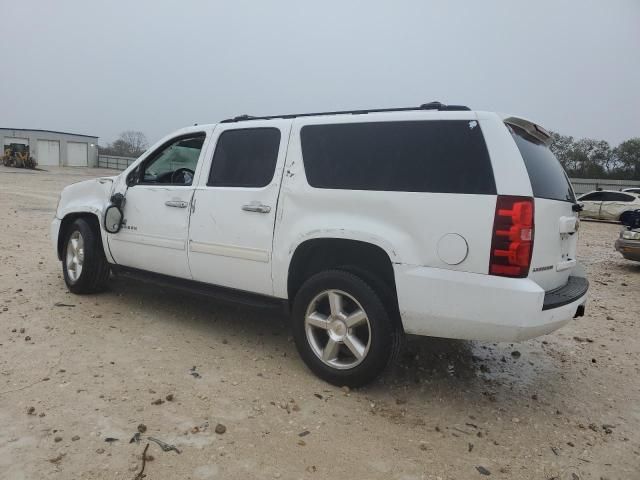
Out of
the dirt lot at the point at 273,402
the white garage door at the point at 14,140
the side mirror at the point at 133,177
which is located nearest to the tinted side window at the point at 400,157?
the dirt lot at the point at 273,402

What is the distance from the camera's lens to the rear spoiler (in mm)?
3209

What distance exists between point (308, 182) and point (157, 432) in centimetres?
192

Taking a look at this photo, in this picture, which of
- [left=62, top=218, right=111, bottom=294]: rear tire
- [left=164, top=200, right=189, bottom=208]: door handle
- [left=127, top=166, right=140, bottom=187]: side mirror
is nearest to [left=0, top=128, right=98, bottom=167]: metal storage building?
[left=62, top=218, right=111, bottom=294]: rear tire

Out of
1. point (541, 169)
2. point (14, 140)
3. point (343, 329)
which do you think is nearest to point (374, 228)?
point (343, 329)

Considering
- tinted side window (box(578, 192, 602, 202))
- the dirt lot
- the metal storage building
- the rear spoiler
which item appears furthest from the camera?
the metal storage building

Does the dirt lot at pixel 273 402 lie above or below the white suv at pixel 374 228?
below

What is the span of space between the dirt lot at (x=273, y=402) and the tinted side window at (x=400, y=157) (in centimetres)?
149

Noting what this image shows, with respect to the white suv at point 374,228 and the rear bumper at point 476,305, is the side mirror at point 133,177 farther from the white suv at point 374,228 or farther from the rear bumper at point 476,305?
the rear bumper at point 476,305

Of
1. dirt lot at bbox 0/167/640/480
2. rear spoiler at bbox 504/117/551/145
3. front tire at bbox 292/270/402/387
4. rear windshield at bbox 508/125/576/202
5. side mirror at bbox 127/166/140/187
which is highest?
rear spoiler at bbox 504/117/551/145

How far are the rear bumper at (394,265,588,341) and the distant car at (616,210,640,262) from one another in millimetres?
6718

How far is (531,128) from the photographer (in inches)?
136

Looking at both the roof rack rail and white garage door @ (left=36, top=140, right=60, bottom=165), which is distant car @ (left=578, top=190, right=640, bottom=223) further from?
white garage door @ (left=36, top=140, right=60, bottom=165)

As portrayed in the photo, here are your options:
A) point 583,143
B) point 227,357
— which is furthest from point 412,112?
point 583,143

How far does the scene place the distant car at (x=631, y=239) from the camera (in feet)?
28.6
